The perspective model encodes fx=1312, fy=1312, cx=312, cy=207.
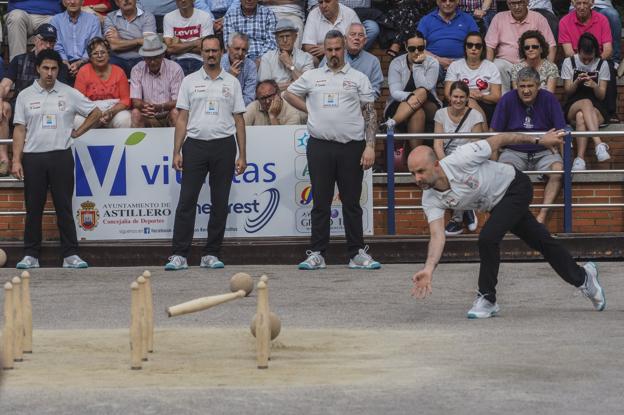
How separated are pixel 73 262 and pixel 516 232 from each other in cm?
579

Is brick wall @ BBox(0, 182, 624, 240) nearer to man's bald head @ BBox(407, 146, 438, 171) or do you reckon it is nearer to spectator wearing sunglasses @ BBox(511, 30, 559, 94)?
spectator wearing sunglasses @ BBox(511, 30, 559, 94)

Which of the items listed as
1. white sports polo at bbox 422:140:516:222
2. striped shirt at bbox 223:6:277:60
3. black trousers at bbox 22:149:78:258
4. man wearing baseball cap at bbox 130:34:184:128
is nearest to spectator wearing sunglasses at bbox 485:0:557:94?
striped shirt at bbox 223:6:277:60

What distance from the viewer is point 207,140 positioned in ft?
47.8

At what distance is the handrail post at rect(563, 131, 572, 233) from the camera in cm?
1529

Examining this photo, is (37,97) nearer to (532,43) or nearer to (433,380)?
(532,43)

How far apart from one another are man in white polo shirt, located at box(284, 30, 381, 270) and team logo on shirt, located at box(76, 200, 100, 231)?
275 cm

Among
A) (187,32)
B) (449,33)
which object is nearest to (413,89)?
(449,33)

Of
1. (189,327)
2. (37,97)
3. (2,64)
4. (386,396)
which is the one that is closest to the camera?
(386,396)

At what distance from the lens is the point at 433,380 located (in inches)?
328

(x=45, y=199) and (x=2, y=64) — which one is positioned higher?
(x=2, y=64)

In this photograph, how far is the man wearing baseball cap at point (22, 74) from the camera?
16.1m

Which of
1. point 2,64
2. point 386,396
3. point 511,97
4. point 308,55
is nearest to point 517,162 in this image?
point 511,97

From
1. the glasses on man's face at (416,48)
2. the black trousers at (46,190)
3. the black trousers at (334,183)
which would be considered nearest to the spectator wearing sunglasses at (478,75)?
the glasses on man's face at (416,48)

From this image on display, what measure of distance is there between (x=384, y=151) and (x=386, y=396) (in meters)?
8.68
